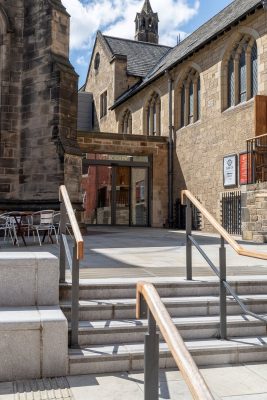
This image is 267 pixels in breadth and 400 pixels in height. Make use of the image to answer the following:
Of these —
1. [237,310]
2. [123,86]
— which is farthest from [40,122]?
[123,86]

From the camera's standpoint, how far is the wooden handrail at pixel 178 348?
1726 mm

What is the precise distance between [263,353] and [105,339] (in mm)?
1491

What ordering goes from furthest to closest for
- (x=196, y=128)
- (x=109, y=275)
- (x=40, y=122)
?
(x=196, y=128) < (x=40, y=122) < (x=109, y=275)

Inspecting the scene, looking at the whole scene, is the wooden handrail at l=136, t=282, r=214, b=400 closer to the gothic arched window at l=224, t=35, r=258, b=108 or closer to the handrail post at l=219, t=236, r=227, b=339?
the handrail post at l=219, t=236, r=227, b=339

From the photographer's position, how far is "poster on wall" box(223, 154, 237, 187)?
16.9m

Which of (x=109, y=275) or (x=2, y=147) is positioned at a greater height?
(x=2, y=147)

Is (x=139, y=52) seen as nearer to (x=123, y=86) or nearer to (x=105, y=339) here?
(x=123, y=86)

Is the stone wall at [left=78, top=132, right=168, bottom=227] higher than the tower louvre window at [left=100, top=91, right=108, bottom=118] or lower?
lower

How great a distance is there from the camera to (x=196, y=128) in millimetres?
20000

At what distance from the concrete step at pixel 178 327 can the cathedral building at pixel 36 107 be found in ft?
29.3

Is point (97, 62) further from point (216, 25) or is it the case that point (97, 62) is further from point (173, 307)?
point (173, 307)

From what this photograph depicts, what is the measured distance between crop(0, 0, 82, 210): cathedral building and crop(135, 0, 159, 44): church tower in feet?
124

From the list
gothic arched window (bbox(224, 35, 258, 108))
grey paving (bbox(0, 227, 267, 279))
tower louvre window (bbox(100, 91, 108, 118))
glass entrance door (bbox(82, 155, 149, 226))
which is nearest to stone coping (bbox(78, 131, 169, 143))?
glass entrance door (bbox(82, 155, 149, 226))

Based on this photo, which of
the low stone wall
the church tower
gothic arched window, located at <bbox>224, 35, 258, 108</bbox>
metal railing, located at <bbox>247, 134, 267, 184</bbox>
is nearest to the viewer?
the low stone wall
